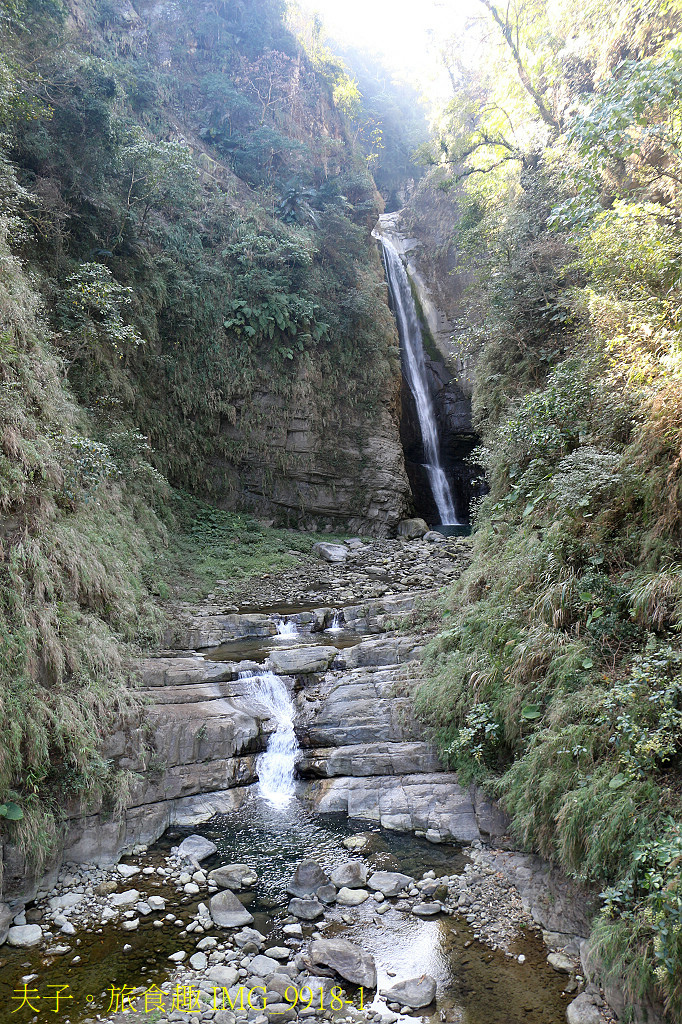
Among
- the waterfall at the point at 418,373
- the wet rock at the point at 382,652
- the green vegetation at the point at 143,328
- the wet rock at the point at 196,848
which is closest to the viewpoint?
the wet rock at the point at 196,848

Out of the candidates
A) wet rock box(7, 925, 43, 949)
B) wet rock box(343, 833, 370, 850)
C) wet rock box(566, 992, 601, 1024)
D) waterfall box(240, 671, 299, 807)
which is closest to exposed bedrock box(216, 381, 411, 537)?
waterfall box(240, 671, 299, 807)

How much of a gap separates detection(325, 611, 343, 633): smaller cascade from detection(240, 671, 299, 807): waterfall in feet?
7.12

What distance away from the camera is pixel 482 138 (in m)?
13.2

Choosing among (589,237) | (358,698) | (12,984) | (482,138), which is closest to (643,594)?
(358,698)

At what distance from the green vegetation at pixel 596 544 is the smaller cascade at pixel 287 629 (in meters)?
3.24

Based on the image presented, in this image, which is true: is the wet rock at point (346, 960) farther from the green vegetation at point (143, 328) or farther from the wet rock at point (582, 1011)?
the green vegetation at point (143, 328)

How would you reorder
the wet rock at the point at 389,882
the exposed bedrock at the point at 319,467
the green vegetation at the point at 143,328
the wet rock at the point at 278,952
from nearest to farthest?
the wet rock at the point at 278,952 → the wet rock at the point at 389,882 → the green vegetation at the point at 143,328 → the exposed bedrock at the point at 319,467

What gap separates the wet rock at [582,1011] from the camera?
345 centimetres

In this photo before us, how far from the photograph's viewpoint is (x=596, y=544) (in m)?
5.32

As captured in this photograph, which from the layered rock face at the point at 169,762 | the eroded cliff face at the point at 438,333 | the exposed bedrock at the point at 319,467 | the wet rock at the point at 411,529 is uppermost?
the eroded cliff face at the point at 438,333

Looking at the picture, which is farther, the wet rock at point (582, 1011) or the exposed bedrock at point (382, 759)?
the exposed bedrock at point (382, 759)

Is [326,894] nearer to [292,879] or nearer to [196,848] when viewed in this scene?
[292,879]

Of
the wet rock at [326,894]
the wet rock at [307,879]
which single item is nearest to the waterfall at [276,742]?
the wet rock at [307,879]

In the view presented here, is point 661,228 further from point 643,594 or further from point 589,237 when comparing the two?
point 643,594
